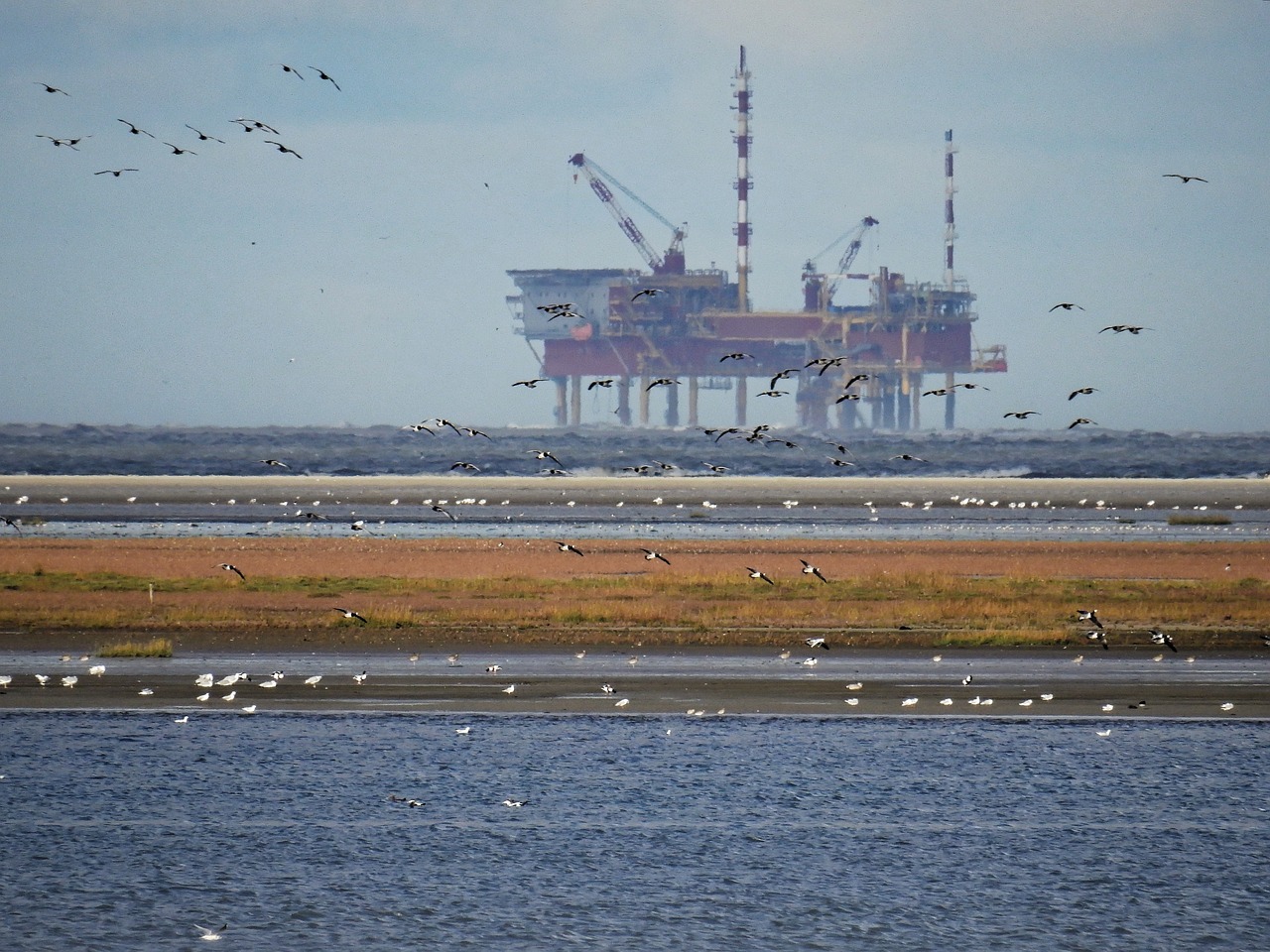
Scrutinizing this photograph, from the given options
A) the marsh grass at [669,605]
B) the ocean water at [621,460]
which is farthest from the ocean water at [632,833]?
the ocean water at [621,460]

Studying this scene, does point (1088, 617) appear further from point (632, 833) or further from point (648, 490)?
point (648, 490)

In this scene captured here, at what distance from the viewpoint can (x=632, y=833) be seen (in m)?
20.2

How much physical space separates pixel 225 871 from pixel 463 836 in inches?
122

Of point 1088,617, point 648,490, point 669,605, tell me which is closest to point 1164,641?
point 1088,617

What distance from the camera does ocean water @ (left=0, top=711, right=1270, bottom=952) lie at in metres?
16.8

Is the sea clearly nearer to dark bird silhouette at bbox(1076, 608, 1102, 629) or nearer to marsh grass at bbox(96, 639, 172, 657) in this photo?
marsh grass at bbox(96, 639, 172, 657)

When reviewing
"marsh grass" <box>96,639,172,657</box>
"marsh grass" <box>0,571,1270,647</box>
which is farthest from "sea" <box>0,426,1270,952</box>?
"marsh grass" <box>0,571,1270,647</box>

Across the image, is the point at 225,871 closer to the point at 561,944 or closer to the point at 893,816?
the point at 561,944

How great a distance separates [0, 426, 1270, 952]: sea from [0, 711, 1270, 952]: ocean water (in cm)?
5

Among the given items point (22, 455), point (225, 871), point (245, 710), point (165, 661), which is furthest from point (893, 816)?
point (22, 455)

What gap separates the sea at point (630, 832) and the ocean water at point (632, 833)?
52 mm

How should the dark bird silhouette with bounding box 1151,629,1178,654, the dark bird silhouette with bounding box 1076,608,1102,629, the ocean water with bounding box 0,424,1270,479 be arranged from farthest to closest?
the ocean water with bounding box 0,424,1270,479 < the dark bird silhouette with bounding box 1076,608,1102,629 < the dark bird silhouette with bounding box 1151,629,1178,654

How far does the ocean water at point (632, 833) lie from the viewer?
16.8 meters

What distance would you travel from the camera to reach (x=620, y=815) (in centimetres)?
2092
